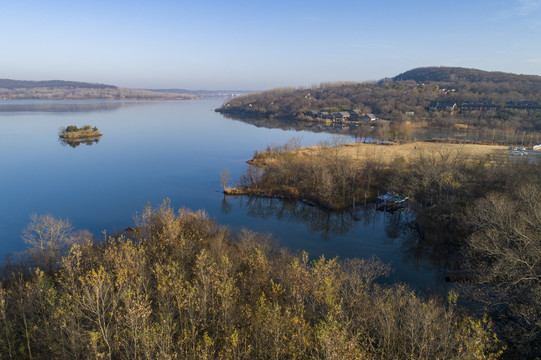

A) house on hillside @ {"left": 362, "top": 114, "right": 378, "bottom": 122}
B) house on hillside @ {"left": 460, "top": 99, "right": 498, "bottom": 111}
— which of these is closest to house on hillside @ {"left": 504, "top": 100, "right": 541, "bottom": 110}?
house on hillside @ {"left": 460, "top": 99, "right": 498, "bottom": 111}

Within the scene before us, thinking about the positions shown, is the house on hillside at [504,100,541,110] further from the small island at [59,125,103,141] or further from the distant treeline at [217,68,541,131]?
the small island at [59,125,103,141]

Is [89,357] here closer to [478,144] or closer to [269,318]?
[269,318]

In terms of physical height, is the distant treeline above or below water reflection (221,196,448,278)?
above

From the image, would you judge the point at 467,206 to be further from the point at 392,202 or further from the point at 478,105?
the point at 478,105

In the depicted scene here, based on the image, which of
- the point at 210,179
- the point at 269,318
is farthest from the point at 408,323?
the point at 210,179

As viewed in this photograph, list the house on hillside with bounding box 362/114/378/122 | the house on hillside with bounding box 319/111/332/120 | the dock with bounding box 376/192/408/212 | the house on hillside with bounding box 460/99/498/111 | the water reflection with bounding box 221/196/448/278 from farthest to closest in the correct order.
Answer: the house on hillside with bounding box 319/111/332/120
the house on hillside with bounding box 362/114/378/122
the house on hillside with bounding box 460/99/498/111
the dock with bounding box 376/192/408/212
the water reflection with bounding box 221/196/448/278

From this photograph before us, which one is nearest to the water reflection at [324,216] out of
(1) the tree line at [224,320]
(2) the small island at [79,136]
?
(1) the tree line at [224,320]

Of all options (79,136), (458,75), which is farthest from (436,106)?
(79,136)
